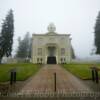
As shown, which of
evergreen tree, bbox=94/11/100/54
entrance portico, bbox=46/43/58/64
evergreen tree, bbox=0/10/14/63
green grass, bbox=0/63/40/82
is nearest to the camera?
green grass, bbox=0/63/40/82

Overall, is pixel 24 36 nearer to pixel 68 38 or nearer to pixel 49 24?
pixel 49 24

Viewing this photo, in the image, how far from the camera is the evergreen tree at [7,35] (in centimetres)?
4369

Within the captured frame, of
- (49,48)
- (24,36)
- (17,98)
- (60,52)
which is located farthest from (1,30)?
(17,98)

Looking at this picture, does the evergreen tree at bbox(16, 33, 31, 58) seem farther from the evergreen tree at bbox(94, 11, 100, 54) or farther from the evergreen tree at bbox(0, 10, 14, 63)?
the evergreen tree at bbox(94, 11, 100, 54)

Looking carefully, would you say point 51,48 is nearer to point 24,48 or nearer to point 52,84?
point 24,48

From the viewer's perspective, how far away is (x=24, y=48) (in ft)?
219

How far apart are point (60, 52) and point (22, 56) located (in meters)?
23.1

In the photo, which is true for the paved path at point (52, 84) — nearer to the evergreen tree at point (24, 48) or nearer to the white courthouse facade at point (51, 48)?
the white courthouse facade at point (51, 48)

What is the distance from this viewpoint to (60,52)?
49.5 metres

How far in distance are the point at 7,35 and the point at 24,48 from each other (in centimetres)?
2111

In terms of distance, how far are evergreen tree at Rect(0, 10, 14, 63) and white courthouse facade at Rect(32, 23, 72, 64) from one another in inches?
303

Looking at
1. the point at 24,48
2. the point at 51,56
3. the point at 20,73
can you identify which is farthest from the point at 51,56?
the point at 20,73

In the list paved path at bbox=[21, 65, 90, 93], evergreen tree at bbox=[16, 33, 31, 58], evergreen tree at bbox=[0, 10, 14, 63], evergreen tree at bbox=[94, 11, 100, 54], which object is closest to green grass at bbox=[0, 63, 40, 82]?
paved path at bbox=[21, 65, 90, 93]

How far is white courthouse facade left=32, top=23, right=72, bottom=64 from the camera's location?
48.9 metres
